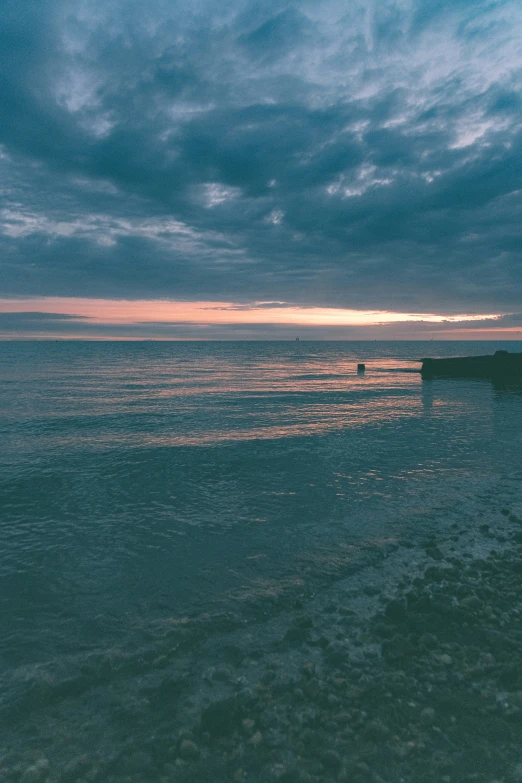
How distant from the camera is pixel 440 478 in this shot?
647 inches

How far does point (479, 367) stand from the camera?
60250 mm

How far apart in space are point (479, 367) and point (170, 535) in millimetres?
59783

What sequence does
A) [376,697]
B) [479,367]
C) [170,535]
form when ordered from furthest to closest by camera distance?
[479,367] < [170,535] < [376,697]

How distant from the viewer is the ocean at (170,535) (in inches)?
237

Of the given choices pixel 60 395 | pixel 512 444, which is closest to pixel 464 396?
pixel 512 444

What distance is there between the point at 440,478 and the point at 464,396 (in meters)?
29.1

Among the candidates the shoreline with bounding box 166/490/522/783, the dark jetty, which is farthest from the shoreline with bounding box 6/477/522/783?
the dark jetty

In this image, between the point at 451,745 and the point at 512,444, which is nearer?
the point at 451,745

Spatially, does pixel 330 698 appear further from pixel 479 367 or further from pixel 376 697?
pixel 479 367

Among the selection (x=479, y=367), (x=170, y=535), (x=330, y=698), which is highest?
(x=479, y=367)

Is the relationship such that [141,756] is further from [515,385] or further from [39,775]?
[515,385]

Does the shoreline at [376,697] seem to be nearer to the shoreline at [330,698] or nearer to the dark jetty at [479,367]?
the shoreline at [330,698]

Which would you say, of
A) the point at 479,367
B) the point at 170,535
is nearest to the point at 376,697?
the point at 170,535

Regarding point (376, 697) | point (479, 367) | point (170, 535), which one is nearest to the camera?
point (376, 697)
